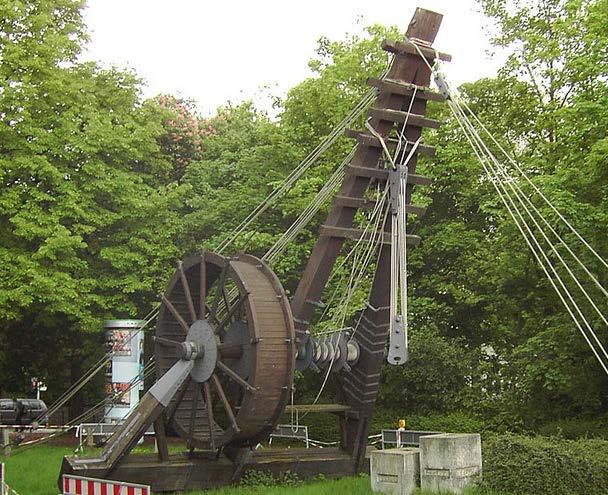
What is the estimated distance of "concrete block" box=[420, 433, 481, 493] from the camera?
12117 mm

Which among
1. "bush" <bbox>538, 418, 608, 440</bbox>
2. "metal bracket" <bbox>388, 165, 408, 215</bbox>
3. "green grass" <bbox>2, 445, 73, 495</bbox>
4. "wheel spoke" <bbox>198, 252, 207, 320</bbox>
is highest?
"metal bracket" <bbox>388, 165, 408, 215</bbox>

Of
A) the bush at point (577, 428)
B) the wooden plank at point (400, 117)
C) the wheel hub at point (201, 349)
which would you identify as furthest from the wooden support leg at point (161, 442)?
the bush at point (577, 428)

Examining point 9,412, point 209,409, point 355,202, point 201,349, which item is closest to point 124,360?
point 9,412

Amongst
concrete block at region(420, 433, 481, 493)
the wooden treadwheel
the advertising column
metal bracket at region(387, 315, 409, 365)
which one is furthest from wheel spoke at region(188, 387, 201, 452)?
the advertising column

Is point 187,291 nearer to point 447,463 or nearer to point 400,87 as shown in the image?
point 400,87

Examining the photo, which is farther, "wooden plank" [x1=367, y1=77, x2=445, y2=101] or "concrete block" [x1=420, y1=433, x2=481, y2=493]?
"wooden plank" [x1=367, y1=77, x2=445, y2=101]

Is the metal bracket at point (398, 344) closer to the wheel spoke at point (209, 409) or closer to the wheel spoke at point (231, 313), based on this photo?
the wheel spoke at point (231, 313)

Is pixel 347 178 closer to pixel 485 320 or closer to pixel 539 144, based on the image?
pixel 539 144

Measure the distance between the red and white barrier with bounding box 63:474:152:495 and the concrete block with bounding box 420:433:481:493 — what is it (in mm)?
4247

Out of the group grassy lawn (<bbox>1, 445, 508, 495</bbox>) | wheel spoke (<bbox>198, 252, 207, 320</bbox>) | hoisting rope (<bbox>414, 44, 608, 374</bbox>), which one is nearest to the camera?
hoisting rope (<bbox>414, 44, 608, 374</bbox>)

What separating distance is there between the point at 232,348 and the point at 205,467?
75.3 inches

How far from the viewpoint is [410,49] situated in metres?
14.8

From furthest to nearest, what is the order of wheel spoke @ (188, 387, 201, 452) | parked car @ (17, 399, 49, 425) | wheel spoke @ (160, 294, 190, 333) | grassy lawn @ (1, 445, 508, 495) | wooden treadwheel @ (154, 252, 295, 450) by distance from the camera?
parked car @ (17, 399, 49, 425), wheel spoke @ (160, 294, 190, 333), wheel spoke @ (188, 387, 201, 452), wooden treadwheel @ (154, 252, 295, 450), grassy lawn @ (1, 445, 508, 495)

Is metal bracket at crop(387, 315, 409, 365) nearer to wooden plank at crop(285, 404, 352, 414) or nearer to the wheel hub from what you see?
wooden plank at crop(285, 404, 352, 414)
